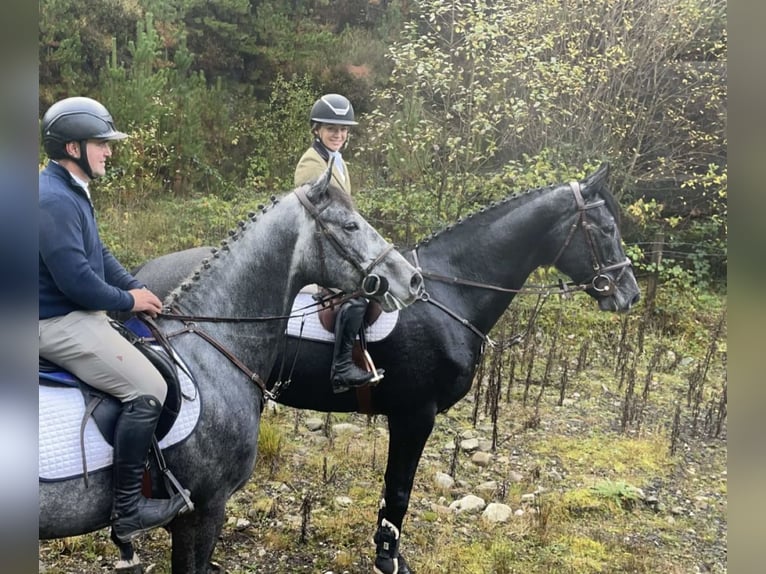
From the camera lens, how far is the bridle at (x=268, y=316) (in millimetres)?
2850

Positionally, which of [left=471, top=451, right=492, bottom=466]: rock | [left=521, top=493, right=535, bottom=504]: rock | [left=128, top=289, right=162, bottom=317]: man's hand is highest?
[left=128, top=289, right=162, bottom=317]: man's hand

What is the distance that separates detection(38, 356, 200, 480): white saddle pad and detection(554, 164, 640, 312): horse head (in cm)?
269

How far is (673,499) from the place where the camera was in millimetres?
4094

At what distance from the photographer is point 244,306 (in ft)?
9.82

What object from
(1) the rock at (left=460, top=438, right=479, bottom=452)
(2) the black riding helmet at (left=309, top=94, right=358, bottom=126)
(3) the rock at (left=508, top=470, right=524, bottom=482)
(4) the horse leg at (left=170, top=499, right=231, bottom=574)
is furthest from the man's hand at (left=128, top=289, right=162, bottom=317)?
(3) the rock at (left=508, top=470, right=524, bottom=482)

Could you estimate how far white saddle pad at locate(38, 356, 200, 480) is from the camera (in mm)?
2455

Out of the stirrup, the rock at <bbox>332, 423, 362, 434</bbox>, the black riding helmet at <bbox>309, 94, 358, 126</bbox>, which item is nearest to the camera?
the stirrup

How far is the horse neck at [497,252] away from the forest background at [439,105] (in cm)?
36

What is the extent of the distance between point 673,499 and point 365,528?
195 centimetres

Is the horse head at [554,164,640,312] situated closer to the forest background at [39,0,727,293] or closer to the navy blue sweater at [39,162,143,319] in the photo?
the forest background at [39,0,727,293]

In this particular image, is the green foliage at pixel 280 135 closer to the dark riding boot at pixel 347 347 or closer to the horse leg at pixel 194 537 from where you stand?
the dark riding boot at pixel 347 347

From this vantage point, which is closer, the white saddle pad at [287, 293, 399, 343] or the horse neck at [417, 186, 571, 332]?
the white saddle pad at [287, 293, 399, 343]

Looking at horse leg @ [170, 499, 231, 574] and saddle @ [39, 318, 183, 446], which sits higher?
saddle @ [39, 318, 183, 446]

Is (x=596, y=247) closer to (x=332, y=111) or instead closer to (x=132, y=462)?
(x=332, y=111)
